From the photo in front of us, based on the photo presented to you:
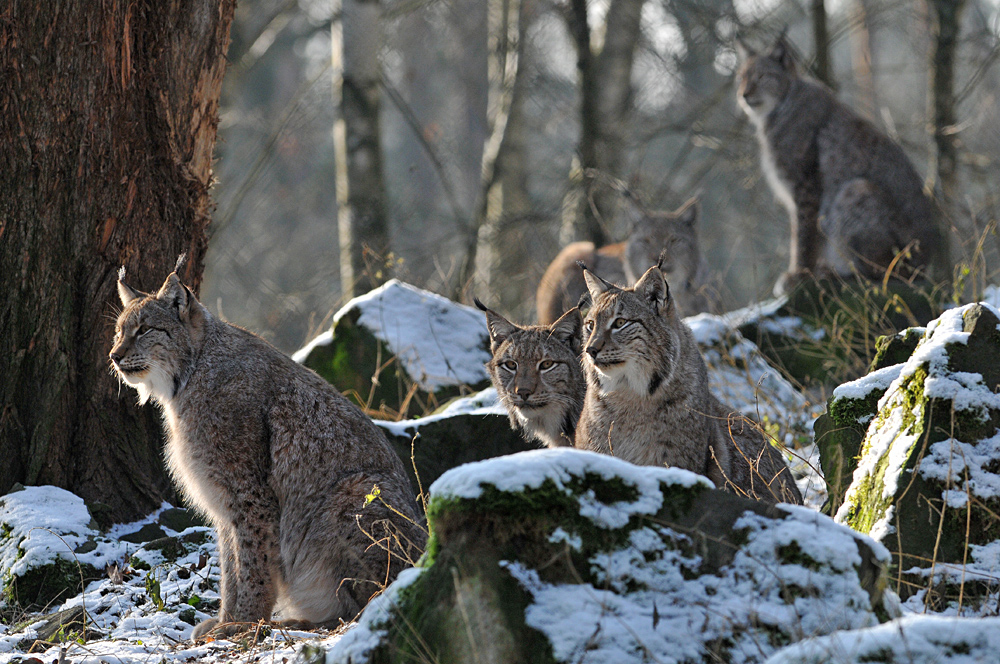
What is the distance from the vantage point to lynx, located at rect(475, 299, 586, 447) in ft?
17.6

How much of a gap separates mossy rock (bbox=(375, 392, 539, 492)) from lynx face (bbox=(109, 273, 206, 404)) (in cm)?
136

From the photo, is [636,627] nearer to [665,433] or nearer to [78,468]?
[665,433]

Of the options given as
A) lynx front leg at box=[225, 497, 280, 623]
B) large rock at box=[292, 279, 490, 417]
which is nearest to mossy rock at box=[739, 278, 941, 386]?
large rock at box=[292, 279, 490, 417]

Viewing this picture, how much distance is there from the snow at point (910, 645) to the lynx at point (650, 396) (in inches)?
80.4

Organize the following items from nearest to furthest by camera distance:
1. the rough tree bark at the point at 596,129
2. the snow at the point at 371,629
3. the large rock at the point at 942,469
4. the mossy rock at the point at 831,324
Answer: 1. the snow at the point at 371,629
2. the large rock at the point at 942,469
3. the mossy rock at the point at 831,324
4. the rough tree bark at the point at 596,129

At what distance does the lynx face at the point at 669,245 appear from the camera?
995cm

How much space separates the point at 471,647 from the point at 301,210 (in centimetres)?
2962

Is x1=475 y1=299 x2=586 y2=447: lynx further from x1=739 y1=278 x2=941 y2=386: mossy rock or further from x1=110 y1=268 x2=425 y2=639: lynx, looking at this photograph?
x1=739 y1=278 x2=941 y2=386: mossy rock

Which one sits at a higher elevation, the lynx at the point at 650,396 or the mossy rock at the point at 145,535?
the lynx at the point at 650,396

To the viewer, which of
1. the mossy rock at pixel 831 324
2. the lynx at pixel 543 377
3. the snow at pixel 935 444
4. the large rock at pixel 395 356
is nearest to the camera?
the snow at pixel 935 444

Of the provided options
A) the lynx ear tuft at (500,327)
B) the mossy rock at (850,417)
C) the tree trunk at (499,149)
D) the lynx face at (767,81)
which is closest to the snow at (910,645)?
the mossy rock at (850,417)

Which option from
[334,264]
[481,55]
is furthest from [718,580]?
[481,55]

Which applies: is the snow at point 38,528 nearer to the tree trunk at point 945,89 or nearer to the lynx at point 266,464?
the lynx at point 266,464

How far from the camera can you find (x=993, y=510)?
355cm
